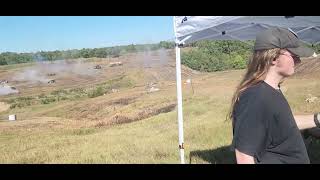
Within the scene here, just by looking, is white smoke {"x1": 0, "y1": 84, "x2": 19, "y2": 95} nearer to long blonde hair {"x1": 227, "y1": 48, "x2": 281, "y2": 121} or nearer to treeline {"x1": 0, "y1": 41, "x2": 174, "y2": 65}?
treeline {"x1": 0, "y1": 41, "x2": 174, "y2": 65}

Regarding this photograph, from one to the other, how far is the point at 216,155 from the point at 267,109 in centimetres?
388

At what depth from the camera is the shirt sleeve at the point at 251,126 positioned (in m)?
1.49

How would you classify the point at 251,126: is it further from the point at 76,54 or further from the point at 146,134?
the point at 76,54

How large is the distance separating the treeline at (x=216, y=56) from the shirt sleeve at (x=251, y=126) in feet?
23.7

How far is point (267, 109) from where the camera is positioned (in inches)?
59.7

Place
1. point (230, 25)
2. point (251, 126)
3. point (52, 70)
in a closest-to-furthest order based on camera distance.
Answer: point (251, 126) → point (230, 25) → point (52, 70)

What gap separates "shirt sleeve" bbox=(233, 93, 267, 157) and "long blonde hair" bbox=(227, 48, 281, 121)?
7 cm

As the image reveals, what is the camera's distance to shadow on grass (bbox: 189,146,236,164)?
499 centimetres

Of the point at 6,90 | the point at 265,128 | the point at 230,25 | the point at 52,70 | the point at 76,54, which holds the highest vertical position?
the point at 230,25

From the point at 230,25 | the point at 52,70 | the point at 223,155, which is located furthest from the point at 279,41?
the point at 52,70
